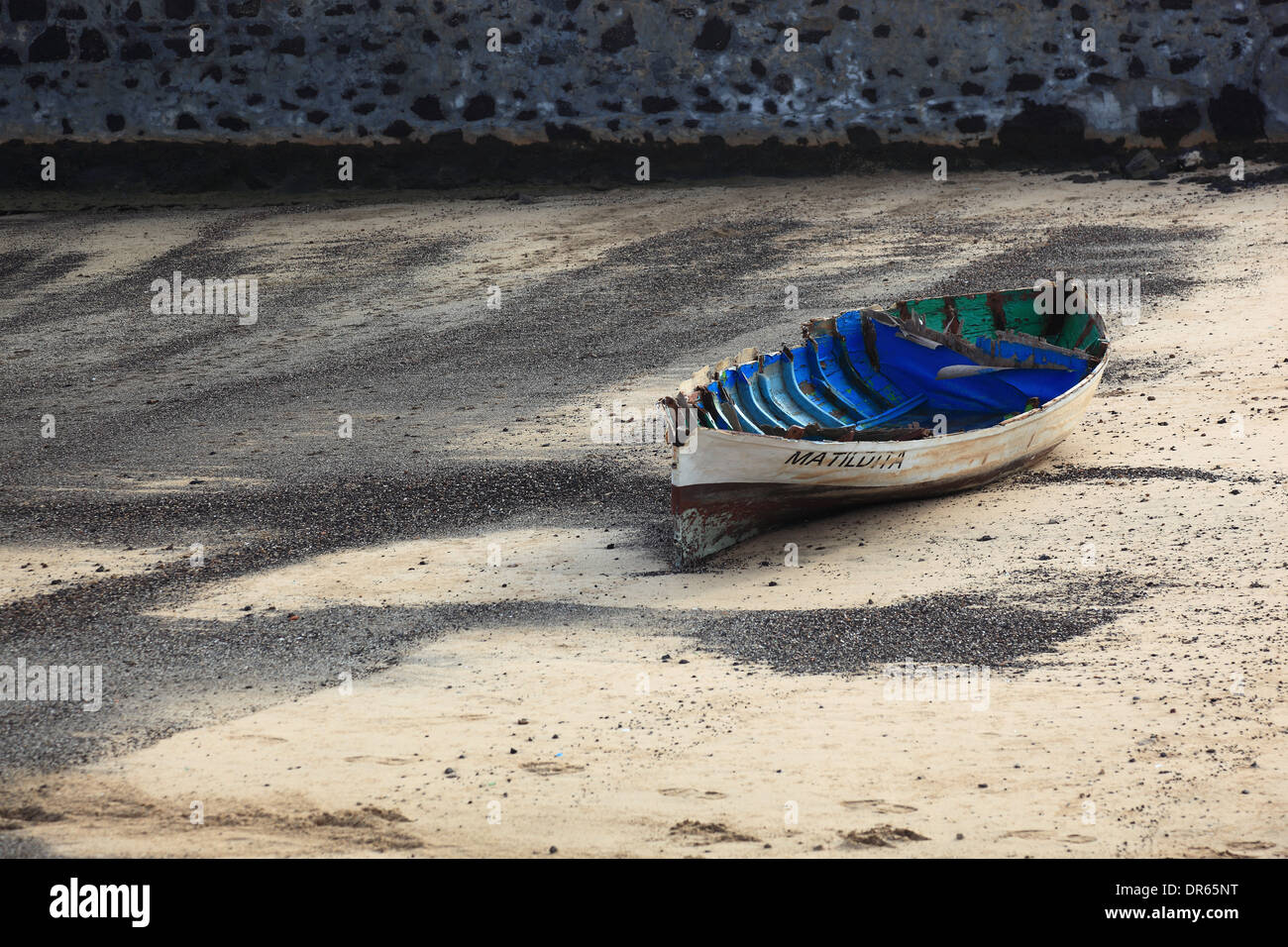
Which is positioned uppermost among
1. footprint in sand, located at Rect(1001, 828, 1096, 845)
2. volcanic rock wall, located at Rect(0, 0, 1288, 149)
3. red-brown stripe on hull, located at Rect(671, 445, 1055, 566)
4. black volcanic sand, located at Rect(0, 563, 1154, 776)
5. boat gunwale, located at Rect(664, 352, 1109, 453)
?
volcanic rock wall, located at Rect(0, 0, 1288, 149)

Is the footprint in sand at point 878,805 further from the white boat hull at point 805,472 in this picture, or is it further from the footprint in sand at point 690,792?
the white boat hull at point 805,472

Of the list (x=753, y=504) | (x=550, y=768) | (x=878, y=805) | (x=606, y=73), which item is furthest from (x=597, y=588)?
(x=606, y=73)

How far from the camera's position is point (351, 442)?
9078mm

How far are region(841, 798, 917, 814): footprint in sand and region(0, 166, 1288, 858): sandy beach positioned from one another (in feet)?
0.07

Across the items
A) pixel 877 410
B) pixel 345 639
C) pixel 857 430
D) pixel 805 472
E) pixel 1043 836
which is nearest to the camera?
pixel 1043 836

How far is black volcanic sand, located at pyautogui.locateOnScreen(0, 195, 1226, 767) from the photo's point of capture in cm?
591

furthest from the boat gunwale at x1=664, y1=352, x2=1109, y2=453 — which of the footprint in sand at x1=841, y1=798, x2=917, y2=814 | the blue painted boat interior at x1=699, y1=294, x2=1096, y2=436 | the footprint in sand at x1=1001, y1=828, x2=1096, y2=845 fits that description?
the footprint in sand at x1=1001, y1=828, x2=1096, y2=845

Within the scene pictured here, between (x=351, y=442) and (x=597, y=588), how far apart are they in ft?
10.3

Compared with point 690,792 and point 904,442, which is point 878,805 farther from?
point 904,442

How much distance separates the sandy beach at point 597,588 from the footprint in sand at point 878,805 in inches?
0.9

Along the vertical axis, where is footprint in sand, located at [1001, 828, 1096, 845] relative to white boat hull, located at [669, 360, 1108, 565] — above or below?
below

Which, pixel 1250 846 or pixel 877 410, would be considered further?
pixel 877 410

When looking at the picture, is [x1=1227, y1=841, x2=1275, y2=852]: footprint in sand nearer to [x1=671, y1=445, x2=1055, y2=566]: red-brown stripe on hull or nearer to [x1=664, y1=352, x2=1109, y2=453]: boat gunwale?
[x1=664, y1=352, x2=1109, y2=453]: boat gunwale

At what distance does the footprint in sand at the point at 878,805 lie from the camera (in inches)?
180
